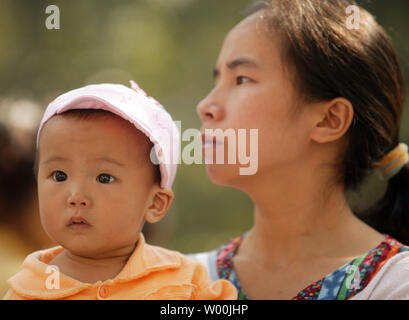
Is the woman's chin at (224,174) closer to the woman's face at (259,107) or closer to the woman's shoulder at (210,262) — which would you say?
the woman's face at (259,107)

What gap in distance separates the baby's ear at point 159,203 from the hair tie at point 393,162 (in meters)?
0.89

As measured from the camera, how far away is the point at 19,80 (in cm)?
257

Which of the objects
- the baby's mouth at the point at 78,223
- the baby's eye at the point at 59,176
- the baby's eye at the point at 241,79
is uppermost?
the baby's eye at the point at 241,79

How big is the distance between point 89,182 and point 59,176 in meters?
0.08

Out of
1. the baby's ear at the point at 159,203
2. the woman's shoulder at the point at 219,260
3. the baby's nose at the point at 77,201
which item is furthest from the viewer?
the woman's shoulder at the point at 219,260

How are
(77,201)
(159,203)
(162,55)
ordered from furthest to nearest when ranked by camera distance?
(162,55)
(159,203)
(77,201)

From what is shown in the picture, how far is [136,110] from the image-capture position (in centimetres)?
124

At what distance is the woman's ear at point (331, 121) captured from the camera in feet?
5.44

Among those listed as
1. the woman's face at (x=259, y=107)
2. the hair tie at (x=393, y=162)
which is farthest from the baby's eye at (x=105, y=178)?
the hair tie at (x=393, y=162)

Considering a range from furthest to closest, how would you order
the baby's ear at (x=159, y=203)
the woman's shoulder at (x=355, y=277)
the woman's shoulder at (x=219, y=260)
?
the woman's shoulder at (x=219, y=260)
the woman's shoulder at (x=355, y=277)
the baby's ear at (x=159, y=203)

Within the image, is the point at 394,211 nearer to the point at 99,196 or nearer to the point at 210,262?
the point at 210,262

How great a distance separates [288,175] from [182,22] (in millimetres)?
3661

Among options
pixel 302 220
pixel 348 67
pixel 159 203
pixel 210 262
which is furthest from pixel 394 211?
pixel 159 203

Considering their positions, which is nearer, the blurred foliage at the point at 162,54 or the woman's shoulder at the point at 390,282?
the woman's shoulder at the point at 390,282
